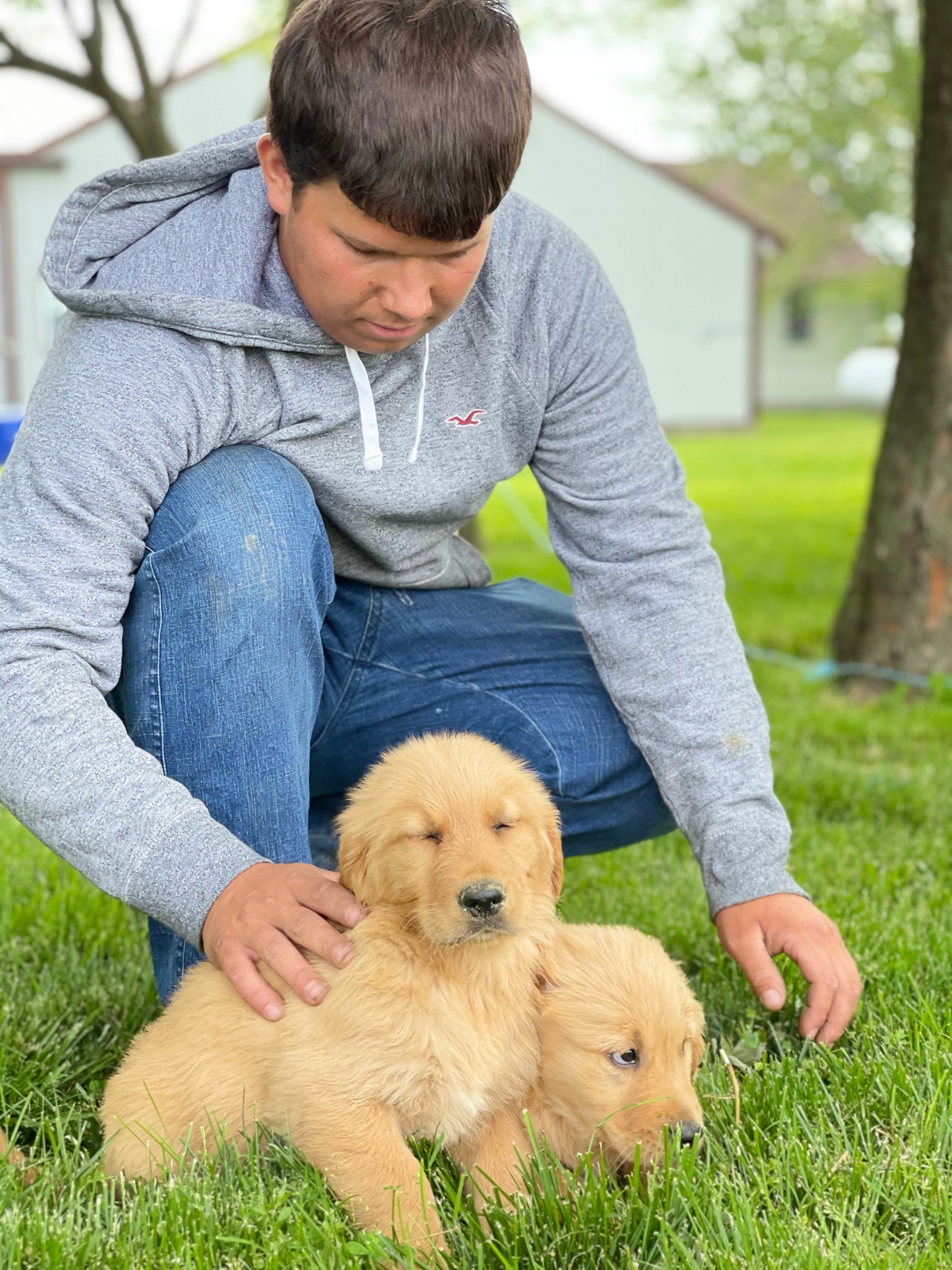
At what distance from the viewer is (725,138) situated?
31.9 m

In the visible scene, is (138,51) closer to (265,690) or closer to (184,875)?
(265,690)

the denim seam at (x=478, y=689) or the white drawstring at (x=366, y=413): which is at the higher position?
the white drawstring at (x=366, y=413)

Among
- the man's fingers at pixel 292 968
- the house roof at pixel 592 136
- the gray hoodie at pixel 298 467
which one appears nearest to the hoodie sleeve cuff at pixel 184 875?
the gray hoodie at pixel 298 467

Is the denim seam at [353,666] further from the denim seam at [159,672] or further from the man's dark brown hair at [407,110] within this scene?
the man's dark brown hair at [407,110]

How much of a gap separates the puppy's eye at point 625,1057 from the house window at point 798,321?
41.5 metres

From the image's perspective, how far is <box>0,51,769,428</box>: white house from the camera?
24.9 metres

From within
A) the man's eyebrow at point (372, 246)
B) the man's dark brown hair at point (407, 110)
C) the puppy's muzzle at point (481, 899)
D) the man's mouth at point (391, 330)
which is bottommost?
the puppy's muzzle at point (481, 899)

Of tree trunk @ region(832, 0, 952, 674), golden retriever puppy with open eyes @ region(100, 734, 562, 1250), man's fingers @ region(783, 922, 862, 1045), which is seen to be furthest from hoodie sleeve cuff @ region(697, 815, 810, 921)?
tree trunk @ region(832, 0, 952, 674)

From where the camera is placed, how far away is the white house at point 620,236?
81.8 feet

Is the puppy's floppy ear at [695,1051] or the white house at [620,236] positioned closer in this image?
the puppy's floppy ear at [695,1051]

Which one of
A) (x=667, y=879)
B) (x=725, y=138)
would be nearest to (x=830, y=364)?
(x=725, y=138)

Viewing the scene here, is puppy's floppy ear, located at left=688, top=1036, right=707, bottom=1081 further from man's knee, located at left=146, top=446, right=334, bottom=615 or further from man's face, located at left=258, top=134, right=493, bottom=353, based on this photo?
man's face, located at left=258, top=134, right=493, bottom=353

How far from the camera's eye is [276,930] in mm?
1845

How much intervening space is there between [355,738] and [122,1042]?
72 cm
